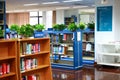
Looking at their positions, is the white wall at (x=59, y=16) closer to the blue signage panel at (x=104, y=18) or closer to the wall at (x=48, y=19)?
the wall at (x=48, y=19)

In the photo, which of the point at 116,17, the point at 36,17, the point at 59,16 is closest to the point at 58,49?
the point at 116,17

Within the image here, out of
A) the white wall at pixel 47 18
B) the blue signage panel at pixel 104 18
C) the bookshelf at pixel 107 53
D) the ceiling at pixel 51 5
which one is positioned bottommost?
the bookshelf at pixel 107 53

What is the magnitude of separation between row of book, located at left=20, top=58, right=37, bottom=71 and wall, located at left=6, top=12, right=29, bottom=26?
1411 cm

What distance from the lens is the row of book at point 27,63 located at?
519 cm

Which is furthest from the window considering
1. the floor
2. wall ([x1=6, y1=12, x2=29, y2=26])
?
the floor

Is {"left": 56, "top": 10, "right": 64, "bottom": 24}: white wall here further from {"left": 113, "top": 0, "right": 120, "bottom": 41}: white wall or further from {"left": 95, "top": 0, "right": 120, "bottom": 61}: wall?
{"left": 113, "top": 0, "right": 120, "bottom": 41}: white wall

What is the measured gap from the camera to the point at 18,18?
19719mm

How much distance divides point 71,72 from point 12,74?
12.0 feet

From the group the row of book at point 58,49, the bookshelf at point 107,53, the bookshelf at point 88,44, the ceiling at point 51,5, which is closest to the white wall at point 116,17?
the bookshelf at point 107,53

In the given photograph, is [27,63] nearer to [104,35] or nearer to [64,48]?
[64,48]

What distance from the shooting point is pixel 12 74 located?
16.2 ft

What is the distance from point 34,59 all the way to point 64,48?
3760 mm

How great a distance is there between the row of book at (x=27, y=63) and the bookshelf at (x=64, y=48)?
336 centimetres

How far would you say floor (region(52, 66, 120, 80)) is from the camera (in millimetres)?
7374
